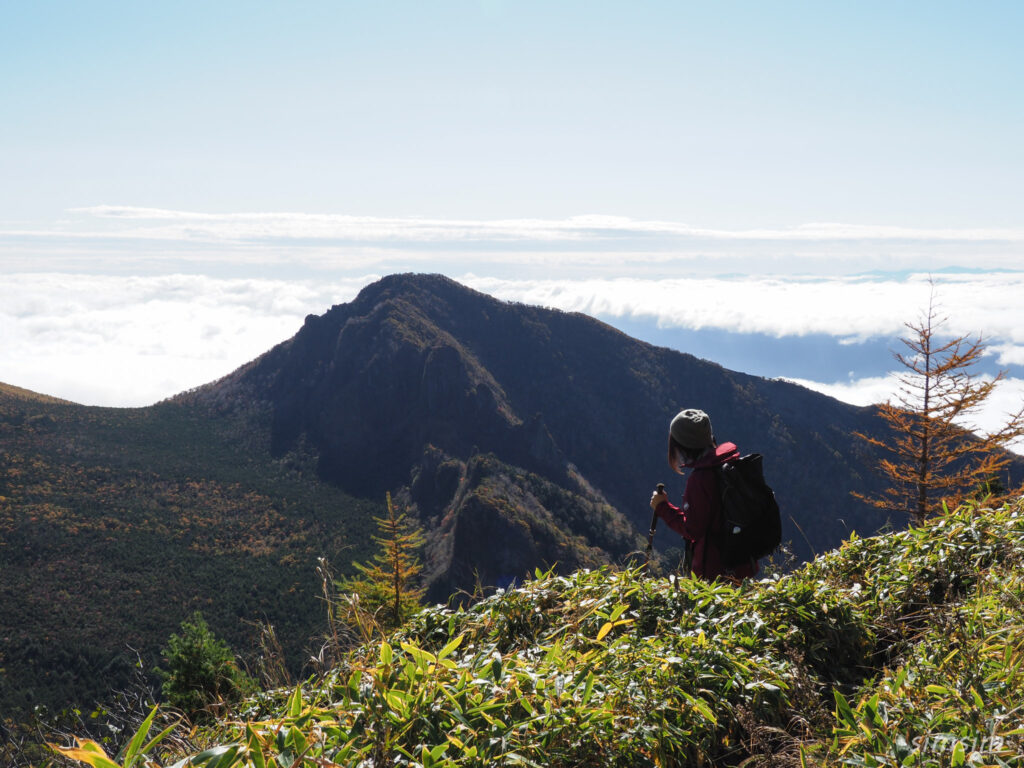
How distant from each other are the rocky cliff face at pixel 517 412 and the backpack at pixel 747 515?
5670 cm

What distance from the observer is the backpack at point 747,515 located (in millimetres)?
3996

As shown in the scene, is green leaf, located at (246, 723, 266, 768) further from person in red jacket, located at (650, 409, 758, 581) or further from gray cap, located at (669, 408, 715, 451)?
gray cap, located at (669, 408, 715, 451)

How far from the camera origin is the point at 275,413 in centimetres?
9156

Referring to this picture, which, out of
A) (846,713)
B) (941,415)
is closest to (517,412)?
(941,415)

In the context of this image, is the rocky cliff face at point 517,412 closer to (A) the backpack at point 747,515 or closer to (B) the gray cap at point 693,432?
(B) the gray cap at point 693,432

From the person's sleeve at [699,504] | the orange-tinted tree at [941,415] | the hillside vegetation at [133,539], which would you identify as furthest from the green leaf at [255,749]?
the hillside vegetation at [133,539]

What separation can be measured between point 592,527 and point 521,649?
203 feet

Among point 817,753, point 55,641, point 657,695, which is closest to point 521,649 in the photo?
point 657,695

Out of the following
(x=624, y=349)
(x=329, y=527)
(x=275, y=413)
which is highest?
(x=624, y=349)

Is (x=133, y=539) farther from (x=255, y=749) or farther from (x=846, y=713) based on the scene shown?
(x=846, y=713)

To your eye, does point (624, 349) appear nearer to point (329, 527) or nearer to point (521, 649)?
point (329, 527)

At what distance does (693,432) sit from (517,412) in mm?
90045

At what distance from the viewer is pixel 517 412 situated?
94250mm

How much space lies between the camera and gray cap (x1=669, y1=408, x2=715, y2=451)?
169 inches
